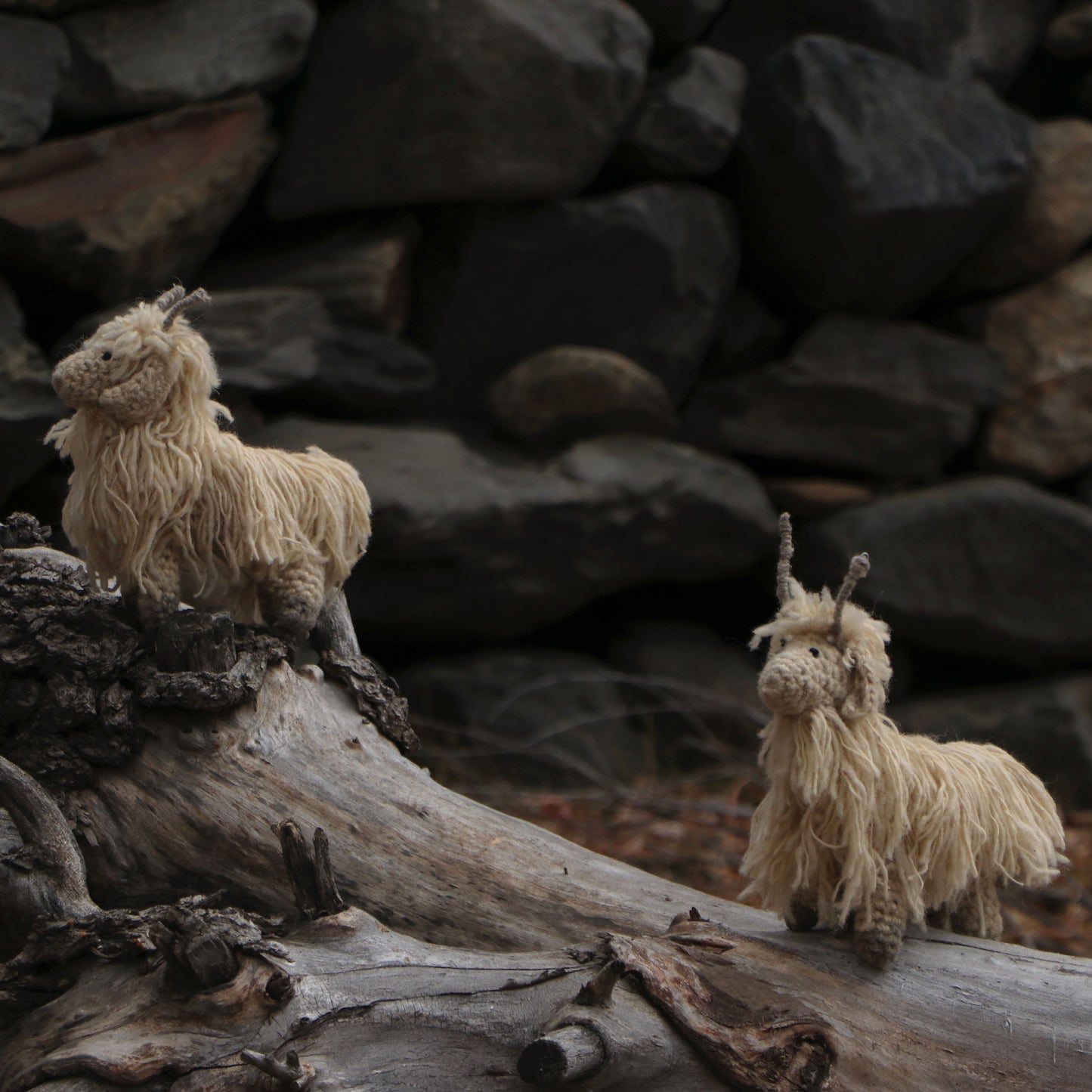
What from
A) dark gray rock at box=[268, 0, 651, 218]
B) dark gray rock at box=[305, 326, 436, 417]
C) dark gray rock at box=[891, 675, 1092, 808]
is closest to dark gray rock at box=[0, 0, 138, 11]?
dark gray rock at box=[268, 0, 651, 218]

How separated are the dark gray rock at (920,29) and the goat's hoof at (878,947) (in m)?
2.36

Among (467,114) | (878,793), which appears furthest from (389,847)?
(467,114)

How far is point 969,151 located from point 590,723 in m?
1.58

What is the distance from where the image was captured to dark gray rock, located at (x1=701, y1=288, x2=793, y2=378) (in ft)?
9.99

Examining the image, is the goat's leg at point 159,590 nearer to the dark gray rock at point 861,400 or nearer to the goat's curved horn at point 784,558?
the goat's curved horn at point 784,558

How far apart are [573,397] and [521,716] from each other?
74 centimetres

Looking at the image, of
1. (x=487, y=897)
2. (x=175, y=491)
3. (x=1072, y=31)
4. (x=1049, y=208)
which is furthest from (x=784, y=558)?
(x=1072, y=31)

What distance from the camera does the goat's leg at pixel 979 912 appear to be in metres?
1.26

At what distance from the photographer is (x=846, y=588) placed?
1117mm

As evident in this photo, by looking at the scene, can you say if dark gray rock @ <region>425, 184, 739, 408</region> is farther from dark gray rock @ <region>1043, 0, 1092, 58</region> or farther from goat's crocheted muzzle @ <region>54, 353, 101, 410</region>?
goat's crocheted muzzle @ <region>54, 353, 101, 410</region>

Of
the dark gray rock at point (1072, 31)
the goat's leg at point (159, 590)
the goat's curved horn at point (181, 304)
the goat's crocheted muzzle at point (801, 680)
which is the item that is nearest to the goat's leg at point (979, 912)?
the goat's crocheted muzzle at point (801, 680)

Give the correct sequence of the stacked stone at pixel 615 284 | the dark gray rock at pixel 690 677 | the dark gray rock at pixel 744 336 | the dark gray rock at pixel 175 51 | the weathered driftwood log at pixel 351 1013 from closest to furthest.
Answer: the weathered driftwood log at pixel 351 1013
the dark gray rock at pixel 175 51
the stacked stone at pixel 615 284
the dark gray rock at pixel 690 677
the dark gray rock at pixel 744 336

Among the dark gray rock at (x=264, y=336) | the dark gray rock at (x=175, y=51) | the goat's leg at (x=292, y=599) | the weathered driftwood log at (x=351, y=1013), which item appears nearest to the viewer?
the weathered driftwood log at (x=351, y=1013)

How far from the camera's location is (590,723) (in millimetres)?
2873
